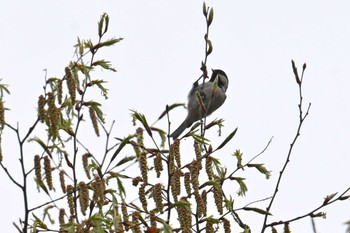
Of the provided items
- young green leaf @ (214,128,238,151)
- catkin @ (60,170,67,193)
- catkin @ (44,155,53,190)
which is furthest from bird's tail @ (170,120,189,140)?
catkin @ (44,155,53,190)

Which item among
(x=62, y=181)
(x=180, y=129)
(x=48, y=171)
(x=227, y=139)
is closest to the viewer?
(x=48, y=171)

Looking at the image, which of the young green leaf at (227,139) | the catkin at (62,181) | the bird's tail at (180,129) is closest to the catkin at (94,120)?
the catkin at (62,181)

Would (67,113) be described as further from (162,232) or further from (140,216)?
(162,232)

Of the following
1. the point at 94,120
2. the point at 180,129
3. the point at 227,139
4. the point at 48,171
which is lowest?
the point at 48,171

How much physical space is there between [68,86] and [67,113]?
0.90 ft

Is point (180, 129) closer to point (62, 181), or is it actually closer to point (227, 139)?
point (227, 139)

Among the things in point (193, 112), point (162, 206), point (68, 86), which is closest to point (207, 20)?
point (68, 86)

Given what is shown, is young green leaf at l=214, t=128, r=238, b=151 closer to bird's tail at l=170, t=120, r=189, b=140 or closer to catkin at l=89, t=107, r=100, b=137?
catkin at l=89, t=107, r=100, b=137

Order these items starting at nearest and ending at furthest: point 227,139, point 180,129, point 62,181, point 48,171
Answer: point 48,171, point 62,181, point 227,139, point 180,129

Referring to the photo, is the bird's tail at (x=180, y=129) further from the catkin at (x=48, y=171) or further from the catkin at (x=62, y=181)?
the catkin at (x=48, y=171)

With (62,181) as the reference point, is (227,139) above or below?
above

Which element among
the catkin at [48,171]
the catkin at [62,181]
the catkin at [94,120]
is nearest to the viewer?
the catkin at [48,171]

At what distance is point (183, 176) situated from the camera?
344 centimetres

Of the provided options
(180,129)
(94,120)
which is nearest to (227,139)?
(94,120)
